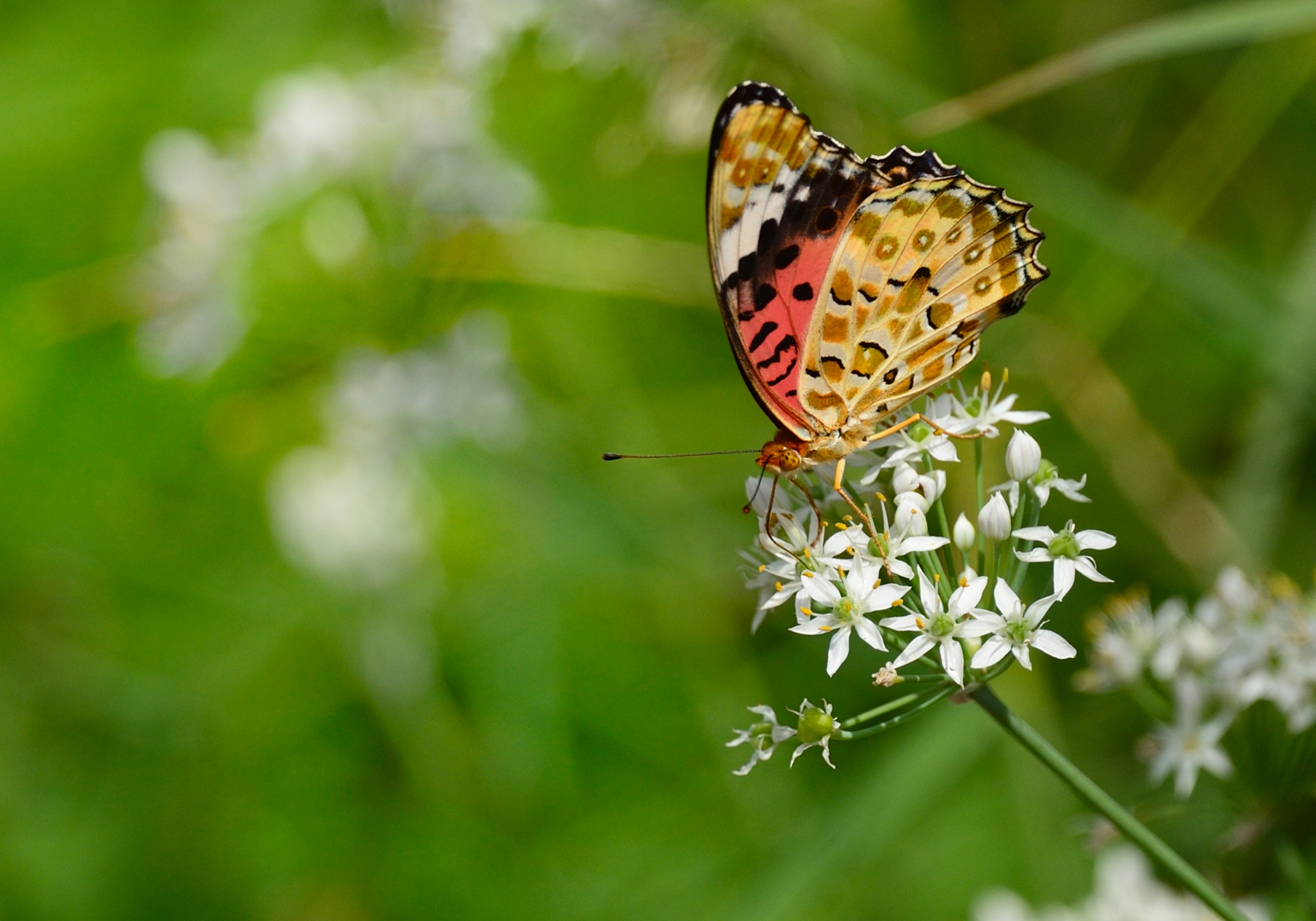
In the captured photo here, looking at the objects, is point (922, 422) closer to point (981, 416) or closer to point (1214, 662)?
point (981, 416)

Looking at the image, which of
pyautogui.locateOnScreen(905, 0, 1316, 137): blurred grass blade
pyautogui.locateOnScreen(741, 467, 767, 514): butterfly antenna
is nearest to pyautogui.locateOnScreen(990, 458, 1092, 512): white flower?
pyautogui.locateOnScreen(741, 467, 767, 514): butterfly antenna

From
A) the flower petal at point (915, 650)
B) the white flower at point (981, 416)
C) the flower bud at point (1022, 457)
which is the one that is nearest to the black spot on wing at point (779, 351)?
the white flower at point (981, 416)

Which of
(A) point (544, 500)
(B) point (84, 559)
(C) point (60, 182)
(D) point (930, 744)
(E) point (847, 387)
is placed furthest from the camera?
(C) point (60, 182)

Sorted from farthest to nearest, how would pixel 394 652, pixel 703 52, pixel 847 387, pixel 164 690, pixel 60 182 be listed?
pixel 60 182
pixel 164 690
pixel 394 652
pixel 703 52
pixel 847 387

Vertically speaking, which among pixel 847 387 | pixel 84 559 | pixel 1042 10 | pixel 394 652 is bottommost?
pixel 84 559

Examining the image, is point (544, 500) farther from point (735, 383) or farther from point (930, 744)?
point (930, 744)

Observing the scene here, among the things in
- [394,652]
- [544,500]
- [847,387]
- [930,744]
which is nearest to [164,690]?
[394,652]

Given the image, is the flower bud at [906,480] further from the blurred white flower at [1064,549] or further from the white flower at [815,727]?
the white flower at [815,727]
